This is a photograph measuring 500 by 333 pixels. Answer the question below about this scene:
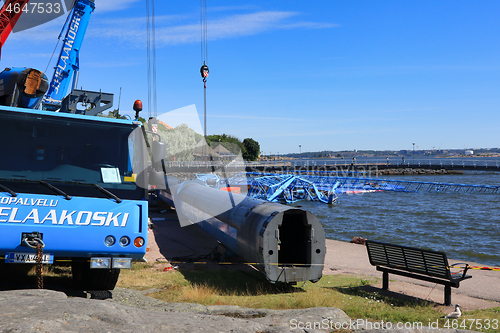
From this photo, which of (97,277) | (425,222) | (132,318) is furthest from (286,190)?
(132,318)

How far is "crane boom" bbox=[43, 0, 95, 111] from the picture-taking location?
1673 centimetres

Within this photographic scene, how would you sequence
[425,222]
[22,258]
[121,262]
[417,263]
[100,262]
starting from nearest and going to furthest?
[22,258] < [100,262] < [121,262] < [417,263] < [425,222]

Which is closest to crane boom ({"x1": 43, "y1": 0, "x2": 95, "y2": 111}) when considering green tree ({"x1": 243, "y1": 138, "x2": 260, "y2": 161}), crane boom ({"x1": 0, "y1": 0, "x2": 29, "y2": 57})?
crane boom ({"x1": 0, "y1": 0, "x2": 29, "y2": 57})

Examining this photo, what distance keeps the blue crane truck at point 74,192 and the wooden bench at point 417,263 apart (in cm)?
620

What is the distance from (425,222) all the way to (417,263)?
22.4 meters

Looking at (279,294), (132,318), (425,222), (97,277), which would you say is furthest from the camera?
(425,222)

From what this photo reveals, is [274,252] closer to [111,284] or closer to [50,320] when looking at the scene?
[111,284]

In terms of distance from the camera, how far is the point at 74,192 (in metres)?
5.92

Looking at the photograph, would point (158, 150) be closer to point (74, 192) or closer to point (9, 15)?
point (74, 192)

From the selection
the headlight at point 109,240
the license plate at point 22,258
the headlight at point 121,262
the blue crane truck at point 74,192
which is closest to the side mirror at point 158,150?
the blue crane truck at point 74,192

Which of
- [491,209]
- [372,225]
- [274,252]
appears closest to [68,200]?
[274,252]

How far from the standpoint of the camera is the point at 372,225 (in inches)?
1069

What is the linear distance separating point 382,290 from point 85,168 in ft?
23.7

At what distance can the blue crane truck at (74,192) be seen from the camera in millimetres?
5422
